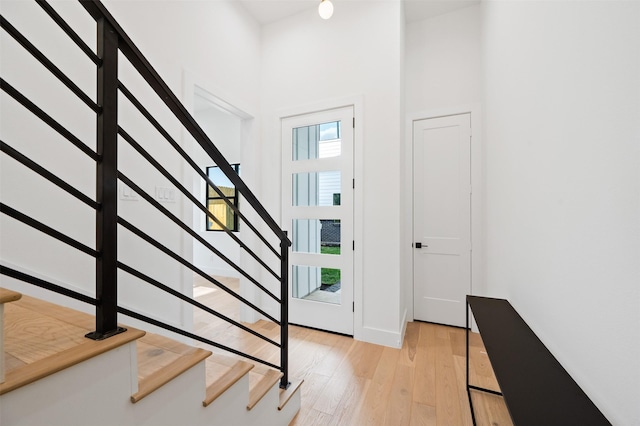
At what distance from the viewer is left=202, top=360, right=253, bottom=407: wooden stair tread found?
3.57 ft

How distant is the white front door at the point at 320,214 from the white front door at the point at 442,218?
0.88m

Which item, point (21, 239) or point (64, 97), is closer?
point (21, 239)

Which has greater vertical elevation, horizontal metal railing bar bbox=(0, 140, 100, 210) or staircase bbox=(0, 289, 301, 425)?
horizontal metal railing bar bbox=(0, 140, 100, 210)

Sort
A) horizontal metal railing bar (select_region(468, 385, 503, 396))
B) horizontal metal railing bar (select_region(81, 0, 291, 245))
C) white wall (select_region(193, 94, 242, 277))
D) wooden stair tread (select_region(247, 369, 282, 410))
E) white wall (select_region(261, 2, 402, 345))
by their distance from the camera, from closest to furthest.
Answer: horizontal metal railing bar (select_region(81, 0, 291, 245)) → wooden stair tread (select_region(247, 369, 282, 410)) → horizontal metal railing bar (select_region(468, 385, 503, 396)) → white wall (select_region(261, 2, 402, 345)) → white wall (select_region(193, 94, 242, 277))

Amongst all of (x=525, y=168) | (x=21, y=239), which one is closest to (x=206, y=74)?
(x=21, y=239)

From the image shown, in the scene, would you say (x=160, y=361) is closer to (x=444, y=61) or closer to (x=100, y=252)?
(x=100, y=252)

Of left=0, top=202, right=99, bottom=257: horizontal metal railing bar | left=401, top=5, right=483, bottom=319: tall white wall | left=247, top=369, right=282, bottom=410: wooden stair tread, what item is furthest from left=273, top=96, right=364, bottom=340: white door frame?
left=0, top=202, right=99, bottom=257: horizontal metal railing bar

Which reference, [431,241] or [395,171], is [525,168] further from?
[431,241]

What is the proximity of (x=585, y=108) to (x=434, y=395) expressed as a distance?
183cm

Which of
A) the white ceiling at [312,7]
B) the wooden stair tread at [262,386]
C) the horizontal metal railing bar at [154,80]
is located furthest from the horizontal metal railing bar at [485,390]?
the white ceiling at [312,7]

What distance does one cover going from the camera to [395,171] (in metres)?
2.52

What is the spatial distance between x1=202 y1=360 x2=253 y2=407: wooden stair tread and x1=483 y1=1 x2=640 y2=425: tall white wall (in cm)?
129

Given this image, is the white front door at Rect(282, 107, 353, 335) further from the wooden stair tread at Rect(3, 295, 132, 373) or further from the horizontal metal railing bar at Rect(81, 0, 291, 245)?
the wooden stair tread at Rect(3, 295, 132, 373)

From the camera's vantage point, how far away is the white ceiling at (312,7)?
9.09 feet
